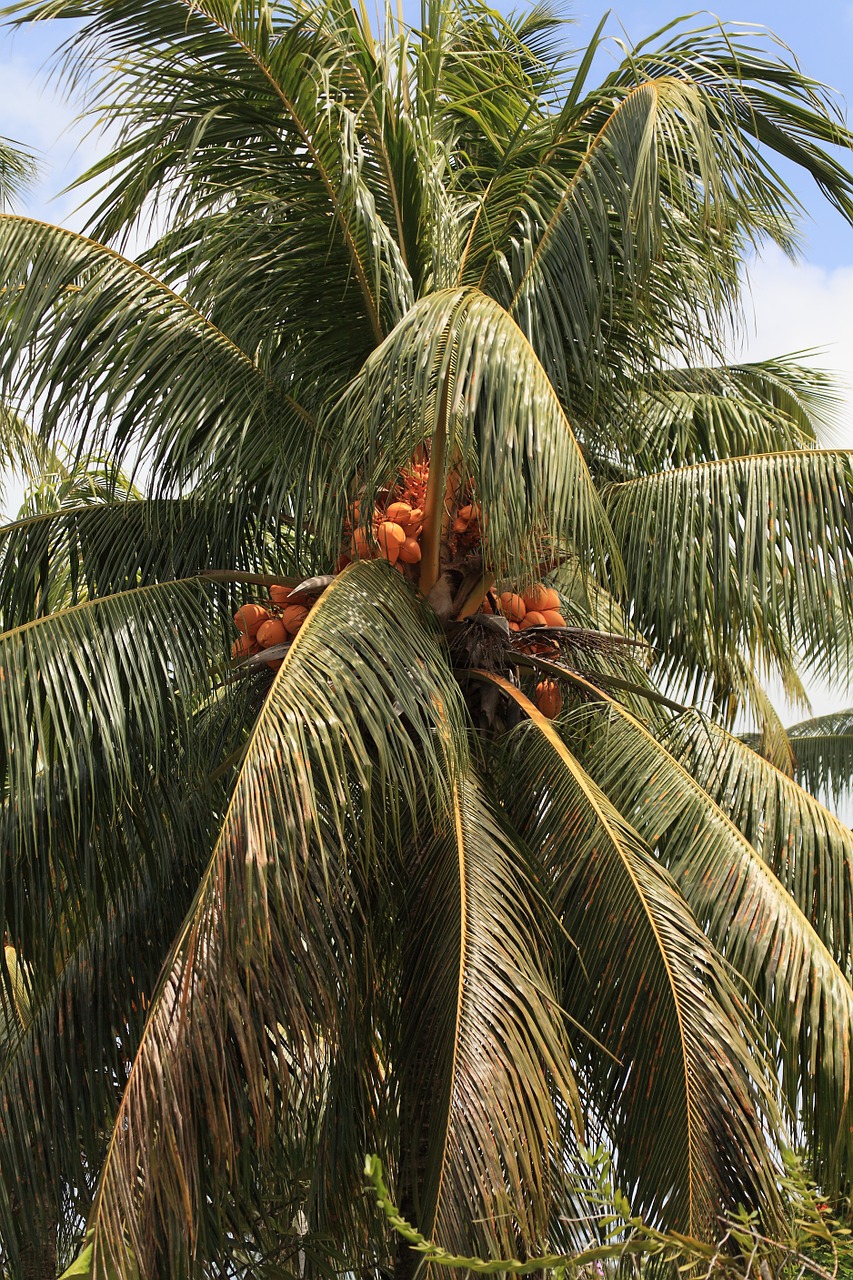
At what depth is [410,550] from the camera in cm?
479

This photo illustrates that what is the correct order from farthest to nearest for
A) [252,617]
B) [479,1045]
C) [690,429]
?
[690,429] < [252,617] < [479,1045]

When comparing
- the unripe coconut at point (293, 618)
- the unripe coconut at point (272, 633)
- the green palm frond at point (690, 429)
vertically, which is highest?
the green palm frond at point (690, 429)

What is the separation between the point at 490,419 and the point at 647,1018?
1.83 meters

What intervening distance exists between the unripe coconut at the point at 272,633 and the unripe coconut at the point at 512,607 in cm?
82

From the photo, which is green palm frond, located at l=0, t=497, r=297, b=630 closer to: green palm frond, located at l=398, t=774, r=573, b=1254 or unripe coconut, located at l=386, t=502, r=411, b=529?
unripe coconut, located at l=386, t=502, r=411, b=529

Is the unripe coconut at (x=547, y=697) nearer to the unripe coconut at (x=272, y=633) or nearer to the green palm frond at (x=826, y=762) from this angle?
the unripe coconut at (x=272, y=633)

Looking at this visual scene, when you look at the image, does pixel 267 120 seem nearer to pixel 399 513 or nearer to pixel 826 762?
pixel 399 513

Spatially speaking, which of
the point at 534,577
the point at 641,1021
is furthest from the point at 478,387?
the point at 641,1021

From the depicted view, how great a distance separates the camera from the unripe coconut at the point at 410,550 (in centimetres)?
478

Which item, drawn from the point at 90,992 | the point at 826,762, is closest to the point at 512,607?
the point at 90,992

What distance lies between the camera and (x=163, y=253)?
A: 223 inches

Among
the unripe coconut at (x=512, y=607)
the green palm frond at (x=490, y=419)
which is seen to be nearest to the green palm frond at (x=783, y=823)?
the unripe coconut at (x=512, y=607)

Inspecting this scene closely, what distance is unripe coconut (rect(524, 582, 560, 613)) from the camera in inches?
197

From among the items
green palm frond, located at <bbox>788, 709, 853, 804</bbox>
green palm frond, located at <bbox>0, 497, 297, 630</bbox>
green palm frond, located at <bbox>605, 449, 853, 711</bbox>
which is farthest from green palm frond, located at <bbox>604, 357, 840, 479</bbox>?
green palm frond, located at <bbox>788, 709, 853, 804</bbox>
